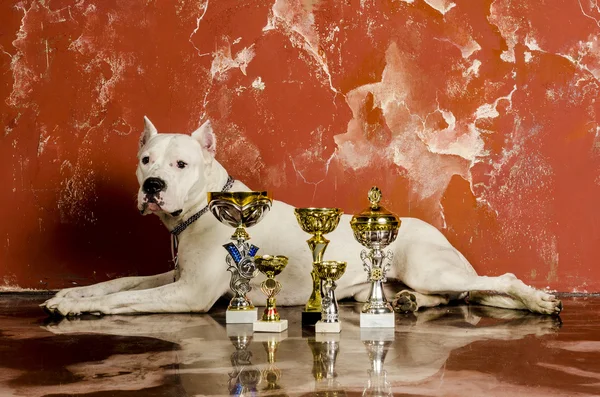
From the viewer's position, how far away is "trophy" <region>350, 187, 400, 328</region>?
371 cm

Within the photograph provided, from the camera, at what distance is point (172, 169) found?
170 inches

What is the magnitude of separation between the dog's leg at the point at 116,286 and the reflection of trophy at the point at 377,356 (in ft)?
5.31

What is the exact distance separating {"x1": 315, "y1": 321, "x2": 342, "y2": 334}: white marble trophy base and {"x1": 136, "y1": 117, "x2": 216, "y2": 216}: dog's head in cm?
115

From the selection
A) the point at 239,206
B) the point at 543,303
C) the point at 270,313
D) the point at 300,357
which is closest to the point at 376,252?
the point at 270,313

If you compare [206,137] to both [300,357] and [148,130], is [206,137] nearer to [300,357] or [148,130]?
[148,130]

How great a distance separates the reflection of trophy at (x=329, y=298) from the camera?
3.59m

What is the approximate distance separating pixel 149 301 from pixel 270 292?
854 millimetres

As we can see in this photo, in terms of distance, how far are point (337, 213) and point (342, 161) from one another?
1414mm

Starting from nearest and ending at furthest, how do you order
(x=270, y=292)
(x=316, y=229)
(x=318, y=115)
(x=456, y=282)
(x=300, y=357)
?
(x=300, y=357) < (x=270, y=292) < (x=316, y=229) < (x=456, y=282) < (x=318, y=115)

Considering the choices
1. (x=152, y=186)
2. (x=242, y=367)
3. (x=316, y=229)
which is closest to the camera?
(x=242, y=367)

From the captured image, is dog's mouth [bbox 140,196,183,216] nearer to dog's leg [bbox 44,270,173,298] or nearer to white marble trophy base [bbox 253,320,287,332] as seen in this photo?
dog's leg [bbox 44,270,173,298]

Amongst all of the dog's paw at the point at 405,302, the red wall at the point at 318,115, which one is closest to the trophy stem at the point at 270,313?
the dog's paw at the point at 405,302

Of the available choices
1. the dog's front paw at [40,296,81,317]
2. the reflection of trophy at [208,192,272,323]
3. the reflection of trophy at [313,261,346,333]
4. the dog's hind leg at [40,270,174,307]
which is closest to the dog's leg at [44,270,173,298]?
the dog's hind leg at [40,270,174,307]

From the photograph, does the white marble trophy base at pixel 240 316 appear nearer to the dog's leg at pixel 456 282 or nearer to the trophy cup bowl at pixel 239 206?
the trophy cup bowl at pixel 239 206
